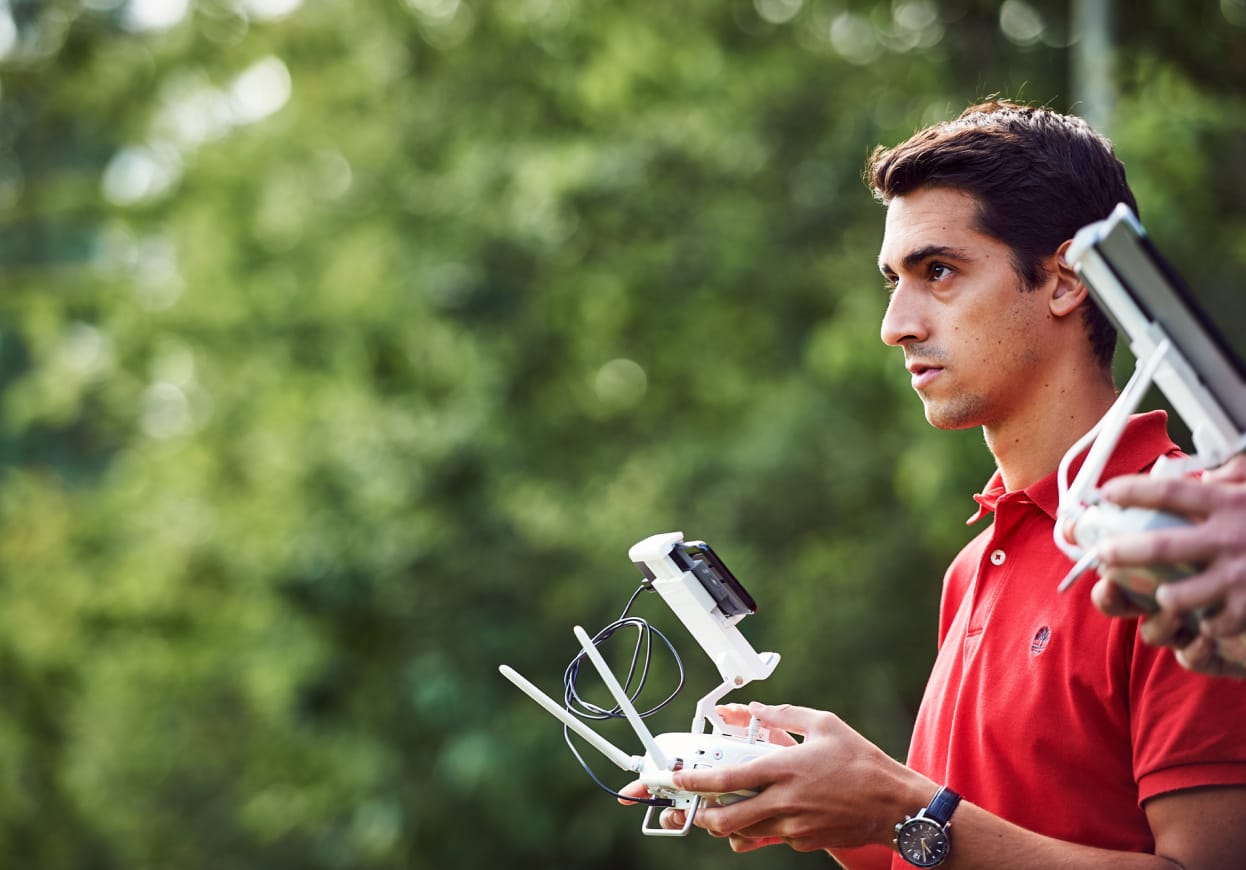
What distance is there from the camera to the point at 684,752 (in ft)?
7.23

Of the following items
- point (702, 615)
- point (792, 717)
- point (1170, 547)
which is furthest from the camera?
point (702, 615)

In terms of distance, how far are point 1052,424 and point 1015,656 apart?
41 cm

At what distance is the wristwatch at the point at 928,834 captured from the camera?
83.1 inches

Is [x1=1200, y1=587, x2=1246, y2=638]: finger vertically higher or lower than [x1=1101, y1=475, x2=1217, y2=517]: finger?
lower

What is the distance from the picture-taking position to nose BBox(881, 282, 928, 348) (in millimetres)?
2488

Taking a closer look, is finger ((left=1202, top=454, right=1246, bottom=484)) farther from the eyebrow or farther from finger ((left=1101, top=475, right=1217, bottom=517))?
the eyebrow

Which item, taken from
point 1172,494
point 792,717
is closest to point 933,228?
point 792,717

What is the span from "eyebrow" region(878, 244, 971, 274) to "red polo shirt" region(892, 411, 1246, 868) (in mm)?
394

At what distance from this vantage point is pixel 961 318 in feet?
8.09

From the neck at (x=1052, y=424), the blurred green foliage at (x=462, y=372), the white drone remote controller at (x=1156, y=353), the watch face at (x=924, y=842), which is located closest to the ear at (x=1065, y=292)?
the neck at (x=1052, y=424)

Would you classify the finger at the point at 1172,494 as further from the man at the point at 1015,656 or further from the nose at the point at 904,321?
the nose at the point at 904,321

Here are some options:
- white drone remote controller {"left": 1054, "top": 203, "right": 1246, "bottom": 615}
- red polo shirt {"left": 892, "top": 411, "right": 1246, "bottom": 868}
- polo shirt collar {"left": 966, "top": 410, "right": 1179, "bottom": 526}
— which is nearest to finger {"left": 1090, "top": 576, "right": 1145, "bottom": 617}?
white drone remote controller {"left": 1054, "top": 203, "right": 1246, "bottom": 615}

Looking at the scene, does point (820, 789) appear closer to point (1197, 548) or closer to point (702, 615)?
point (702, 615)

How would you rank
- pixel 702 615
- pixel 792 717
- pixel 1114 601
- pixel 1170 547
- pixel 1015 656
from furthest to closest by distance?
pixel 702 615
pixel 1015 656
pixel 792 717
pixel 1114 601
pixel 1170 547
